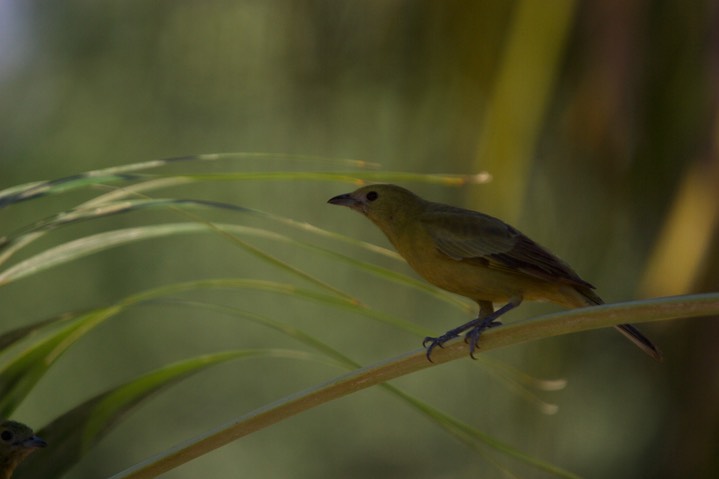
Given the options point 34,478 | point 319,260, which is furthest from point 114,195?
point 319,260

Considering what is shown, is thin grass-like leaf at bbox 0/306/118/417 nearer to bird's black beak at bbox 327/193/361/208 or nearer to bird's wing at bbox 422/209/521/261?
bird's wing at bbox 422/209/521/261

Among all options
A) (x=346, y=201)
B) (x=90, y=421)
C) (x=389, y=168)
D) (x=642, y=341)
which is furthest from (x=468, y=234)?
(x=389, y=168)

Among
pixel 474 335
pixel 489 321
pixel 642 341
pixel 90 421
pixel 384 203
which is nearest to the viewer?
pixel 90 421

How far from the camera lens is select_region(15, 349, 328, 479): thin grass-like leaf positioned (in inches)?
72.7

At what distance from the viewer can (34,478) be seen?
1.82 metres

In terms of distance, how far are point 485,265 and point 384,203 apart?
1.34 feet

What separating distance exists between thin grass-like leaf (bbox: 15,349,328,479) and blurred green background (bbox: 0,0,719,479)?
2.27 ft

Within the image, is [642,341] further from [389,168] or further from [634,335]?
[389,168]

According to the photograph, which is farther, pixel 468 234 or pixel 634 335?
pixel 468 234

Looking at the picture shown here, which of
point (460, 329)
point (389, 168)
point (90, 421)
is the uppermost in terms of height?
point (90, 421)

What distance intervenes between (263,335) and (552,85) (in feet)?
18.2

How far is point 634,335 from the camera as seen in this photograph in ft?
7.66

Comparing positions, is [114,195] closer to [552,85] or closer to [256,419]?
[256,419]

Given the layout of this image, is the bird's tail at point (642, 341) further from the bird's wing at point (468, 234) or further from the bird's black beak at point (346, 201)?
the bird's black beak at point (346, 201)
